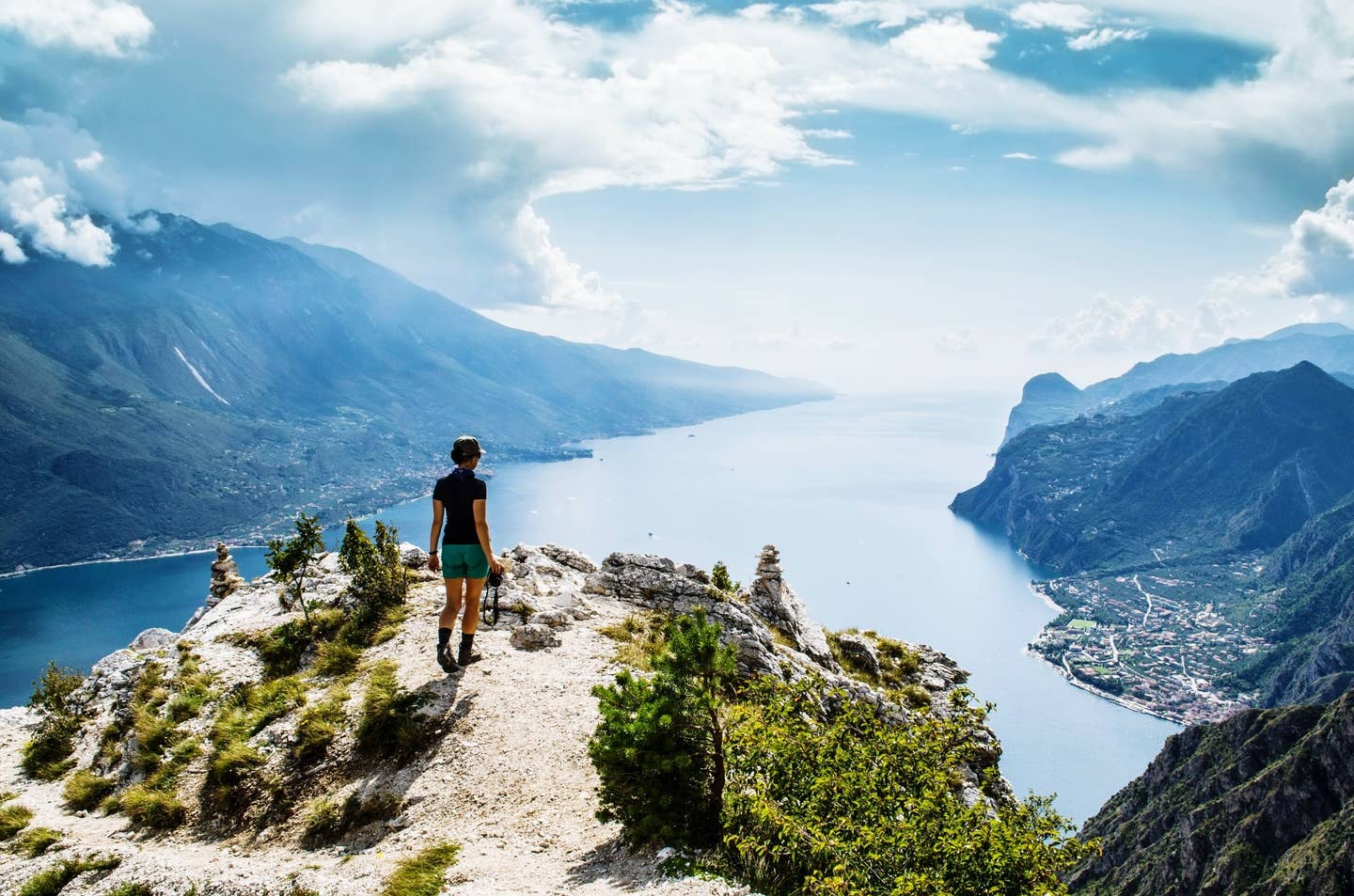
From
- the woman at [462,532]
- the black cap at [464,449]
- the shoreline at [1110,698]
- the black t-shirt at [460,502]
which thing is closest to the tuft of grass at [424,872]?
the woman at [462,532]

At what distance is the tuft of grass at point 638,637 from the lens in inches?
595

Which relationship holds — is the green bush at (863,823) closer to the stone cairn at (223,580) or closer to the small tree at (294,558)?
the small tree at (294,558)

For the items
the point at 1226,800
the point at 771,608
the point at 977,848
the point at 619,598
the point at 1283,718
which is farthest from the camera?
the point at 1283,718

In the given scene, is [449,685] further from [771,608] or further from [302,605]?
[771,608]

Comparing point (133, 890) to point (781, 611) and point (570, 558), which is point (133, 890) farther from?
point (781, 611)

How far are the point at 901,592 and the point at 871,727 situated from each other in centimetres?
17570

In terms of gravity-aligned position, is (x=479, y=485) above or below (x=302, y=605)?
above

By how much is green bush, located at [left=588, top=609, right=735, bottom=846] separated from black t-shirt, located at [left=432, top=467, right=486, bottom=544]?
4.82m

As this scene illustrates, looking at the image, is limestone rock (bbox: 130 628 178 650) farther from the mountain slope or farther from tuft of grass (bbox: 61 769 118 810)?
the mountain slope

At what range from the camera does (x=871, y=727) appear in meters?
10.2

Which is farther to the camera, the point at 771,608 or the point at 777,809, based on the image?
the point at 771,608

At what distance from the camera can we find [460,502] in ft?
40.6

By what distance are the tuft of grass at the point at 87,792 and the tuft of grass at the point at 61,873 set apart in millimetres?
3471

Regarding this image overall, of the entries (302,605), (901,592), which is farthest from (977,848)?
(901,592)
